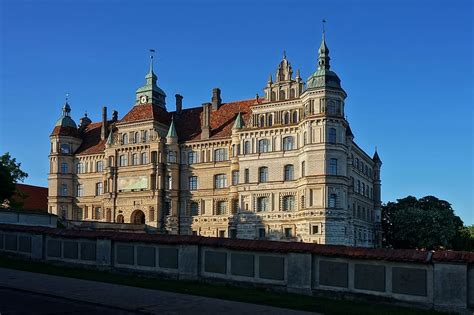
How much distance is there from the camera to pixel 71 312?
47.1 ft

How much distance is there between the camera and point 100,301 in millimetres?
15797

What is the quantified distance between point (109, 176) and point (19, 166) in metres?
14.8

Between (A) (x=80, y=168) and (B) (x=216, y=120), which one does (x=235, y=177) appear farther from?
(A) (x=80, y=168)

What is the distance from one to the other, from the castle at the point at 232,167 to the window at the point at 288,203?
0.13 meters

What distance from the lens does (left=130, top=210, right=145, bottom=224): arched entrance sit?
76.3 m

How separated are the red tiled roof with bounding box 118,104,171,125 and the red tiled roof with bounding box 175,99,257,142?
199cm

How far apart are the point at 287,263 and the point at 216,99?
60.2 metres

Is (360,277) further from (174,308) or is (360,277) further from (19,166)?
(19,166)

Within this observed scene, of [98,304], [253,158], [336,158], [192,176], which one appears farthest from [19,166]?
[98,304]

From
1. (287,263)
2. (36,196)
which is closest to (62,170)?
(36,196)

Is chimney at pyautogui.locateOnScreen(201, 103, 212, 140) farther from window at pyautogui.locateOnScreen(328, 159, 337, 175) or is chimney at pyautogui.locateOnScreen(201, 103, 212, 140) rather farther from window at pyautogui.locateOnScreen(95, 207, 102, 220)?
window at pyautogui.locateOnScreen(95, 207, 102, 220)

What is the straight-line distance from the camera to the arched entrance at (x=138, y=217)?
7631cm

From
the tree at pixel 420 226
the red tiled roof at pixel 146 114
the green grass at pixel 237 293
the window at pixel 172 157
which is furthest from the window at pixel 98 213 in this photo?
the green grass at pixel 237 293

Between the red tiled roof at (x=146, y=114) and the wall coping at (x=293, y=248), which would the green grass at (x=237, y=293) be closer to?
the wall coping at (x=293, y=248)
